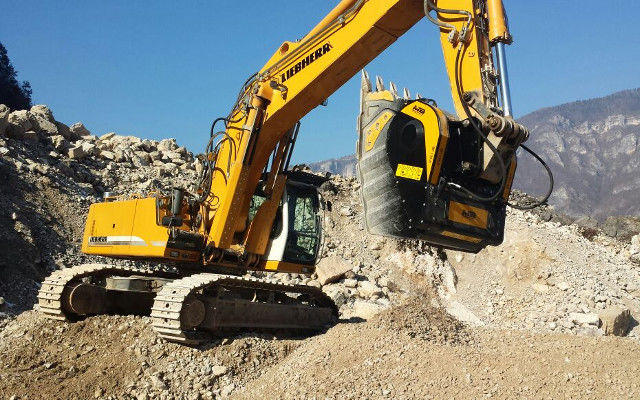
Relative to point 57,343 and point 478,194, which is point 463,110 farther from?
point 57,343

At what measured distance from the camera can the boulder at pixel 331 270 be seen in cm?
1366

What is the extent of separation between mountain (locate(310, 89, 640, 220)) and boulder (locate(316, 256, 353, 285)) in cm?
8693

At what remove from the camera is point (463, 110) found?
5477 mm

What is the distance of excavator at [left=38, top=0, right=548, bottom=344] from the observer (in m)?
5.34

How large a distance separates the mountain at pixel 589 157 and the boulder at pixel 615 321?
8568cm

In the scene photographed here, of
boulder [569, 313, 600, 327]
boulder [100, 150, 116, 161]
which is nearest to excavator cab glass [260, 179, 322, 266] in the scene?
boulder [569, 313, 600, 327]

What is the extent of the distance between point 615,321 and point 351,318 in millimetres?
5860

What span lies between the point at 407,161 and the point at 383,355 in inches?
92.0

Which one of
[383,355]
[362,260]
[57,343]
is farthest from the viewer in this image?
[362,260]

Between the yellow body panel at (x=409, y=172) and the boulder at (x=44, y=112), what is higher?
the boulder at (x=44, y=112)

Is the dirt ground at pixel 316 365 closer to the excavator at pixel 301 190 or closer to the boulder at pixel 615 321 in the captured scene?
the excavator at pixel 301 190

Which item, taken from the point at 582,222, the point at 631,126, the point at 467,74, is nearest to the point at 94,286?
the point at 467,74

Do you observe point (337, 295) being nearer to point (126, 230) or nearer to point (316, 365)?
point (126, 230)

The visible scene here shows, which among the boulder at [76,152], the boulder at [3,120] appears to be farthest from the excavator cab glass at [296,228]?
the boulder at [3,120]
